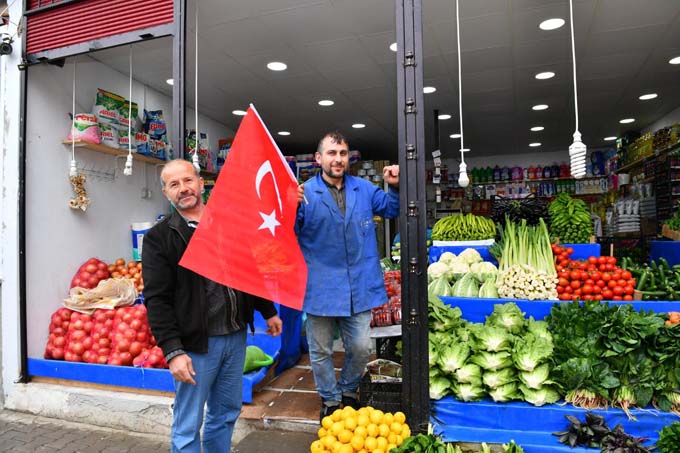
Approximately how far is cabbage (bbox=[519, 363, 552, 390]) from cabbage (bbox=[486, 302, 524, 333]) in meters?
0.51

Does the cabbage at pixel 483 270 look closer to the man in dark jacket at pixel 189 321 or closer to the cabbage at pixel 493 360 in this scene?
the cabbage at pixel 493 360

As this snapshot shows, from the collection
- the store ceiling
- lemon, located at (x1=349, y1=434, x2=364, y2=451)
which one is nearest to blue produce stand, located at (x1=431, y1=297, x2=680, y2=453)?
lemon, located at (x1=349, y1=434, x2=364, y2=451)

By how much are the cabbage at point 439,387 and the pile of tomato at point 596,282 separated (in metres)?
1.71

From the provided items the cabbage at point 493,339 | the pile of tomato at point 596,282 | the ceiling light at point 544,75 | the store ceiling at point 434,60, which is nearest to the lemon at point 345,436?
the cabbage at point 493,339

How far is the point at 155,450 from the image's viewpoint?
357 cm

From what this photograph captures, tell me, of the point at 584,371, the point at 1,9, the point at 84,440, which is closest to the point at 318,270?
the point at 584,371

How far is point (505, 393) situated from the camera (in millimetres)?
3074

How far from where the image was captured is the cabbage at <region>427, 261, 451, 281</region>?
192 inches

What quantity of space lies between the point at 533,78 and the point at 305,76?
12.2 feet

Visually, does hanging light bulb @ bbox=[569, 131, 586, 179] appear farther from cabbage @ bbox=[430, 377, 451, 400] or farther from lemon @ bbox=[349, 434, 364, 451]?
lemon @ bbox=[349, 434, 364, 451]

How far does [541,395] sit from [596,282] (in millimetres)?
1655

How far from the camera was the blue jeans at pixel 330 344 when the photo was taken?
3.39m

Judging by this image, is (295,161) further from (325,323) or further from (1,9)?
(325,323)

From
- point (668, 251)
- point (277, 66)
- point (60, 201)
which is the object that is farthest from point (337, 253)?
→ point (668, 251)
